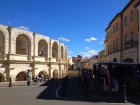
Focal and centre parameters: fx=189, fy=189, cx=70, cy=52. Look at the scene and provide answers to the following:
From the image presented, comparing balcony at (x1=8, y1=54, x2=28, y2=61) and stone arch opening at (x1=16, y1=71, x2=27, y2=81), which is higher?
balcony at (x1=8, y1=54, x2=28, y2=61)

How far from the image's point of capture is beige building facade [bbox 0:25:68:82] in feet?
93.8

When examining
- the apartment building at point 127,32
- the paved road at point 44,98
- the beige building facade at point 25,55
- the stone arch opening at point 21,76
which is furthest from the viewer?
the stone arch opening at point 21,76

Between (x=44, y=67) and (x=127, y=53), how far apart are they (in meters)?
17.9

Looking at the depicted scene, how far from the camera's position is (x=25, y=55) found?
104 ft

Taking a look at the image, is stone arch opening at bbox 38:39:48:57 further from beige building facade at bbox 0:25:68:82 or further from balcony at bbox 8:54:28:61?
balcony at bbox 8:54:28:61

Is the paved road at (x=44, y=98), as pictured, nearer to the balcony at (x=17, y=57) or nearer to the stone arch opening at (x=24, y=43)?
the balcony at (x=17, y=57)

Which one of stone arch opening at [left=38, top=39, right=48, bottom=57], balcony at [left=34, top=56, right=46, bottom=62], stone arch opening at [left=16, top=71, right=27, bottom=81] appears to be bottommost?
stone arch opening at [left=16, top=71, right=27, bottom=81]

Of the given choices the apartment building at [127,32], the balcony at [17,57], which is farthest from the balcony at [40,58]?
the apartment building at [127,32]

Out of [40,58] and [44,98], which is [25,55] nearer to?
[40,58]

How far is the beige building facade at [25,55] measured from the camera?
28578 millimetres

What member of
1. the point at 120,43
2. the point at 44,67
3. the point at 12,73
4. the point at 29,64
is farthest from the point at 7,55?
the point at 120,43

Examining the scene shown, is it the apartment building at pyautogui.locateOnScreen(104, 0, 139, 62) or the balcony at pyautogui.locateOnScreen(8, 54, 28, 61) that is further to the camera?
the balcony at pyautogui.locateOnScreen(8, 54, 28, 61)

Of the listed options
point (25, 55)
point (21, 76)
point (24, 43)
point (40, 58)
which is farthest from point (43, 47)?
point (21, 76)

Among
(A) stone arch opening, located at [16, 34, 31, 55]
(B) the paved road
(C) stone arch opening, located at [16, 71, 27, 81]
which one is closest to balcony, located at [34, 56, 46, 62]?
(A) stone arch opening, located at [16, 34, 31, 55]
